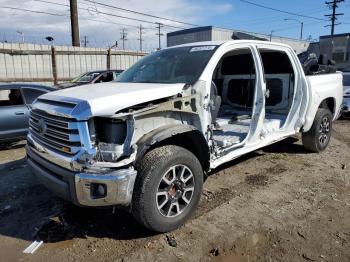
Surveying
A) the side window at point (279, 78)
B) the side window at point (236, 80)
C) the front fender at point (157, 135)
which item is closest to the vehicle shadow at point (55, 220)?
the front fender at point (157, 135)

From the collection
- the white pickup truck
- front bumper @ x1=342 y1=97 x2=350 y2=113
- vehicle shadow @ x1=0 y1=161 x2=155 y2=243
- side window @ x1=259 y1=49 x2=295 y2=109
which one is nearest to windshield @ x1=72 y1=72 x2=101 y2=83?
side window @ x1=259 y1=49 x2=295 y2=109

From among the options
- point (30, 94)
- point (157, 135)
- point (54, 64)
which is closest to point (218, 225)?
point (157, 135)

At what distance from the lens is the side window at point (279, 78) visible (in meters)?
6.01

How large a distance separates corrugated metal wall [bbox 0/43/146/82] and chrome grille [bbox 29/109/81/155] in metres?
11.5

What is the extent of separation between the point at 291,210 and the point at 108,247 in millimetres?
2179

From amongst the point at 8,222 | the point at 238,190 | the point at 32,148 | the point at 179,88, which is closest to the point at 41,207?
A: the point at 8,222

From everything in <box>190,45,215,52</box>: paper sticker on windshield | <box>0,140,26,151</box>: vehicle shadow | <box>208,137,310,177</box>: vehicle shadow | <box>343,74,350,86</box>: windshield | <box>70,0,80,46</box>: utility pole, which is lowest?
<box>0,140,26,151</box>: vehicle shadow

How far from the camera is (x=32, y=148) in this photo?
390cm

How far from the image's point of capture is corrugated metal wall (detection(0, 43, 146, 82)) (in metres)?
14.2

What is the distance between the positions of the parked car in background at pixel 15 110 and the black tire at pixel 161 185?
15.8 ft

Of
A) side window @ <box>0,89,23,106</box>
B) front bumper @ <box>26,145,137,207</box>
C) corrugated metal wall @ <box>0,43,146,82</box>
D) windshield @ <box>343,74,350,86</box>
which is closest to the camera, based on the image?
front bumper @ <box>26,145,137,207</box>

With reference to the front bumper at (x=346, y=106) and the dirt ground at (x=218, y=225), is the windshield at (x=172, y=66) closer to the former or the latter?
the dirt ground at (x=218, y=225)

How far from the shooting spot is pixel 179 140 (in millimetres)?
3855

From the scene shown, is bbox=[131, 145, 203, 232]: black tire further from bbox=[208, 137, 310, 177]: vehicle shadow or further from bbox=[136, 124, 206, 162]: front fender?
bbox=[208, 137, 310, 177]: vehicle shadow
